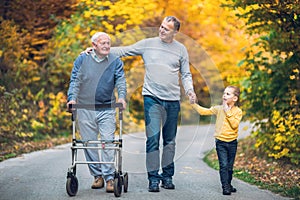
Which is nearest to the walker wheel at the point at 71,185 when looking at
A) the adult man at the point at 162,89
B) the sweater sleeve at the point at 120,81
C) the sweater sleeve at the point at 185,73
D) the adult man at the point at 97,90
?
the adult man at the point at 97,90

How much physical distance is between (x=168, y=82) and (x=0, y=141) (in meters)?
5.31

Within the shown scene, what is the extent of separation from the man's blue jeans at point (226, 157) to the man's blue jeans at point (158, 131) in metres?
0.59

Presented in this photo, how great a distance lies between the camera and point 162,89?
23.7ft

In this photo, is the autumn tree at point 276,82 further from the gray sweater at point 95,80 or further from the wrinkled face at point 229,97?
the gray sweater at point 95,80

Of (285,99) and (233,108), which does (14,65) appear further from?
(233,108)

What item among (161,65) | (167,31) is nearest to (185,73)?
(161,65)

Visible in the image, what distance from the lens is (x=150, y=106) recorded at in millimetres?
7266

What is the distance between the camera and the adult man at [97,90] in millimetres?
7016

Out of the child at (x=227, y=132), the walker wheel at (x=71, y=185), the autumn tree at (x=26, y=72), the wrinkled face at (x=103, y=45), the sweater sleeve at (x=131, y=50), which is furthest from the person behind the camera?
the autumn tree at (x=26, y=72)

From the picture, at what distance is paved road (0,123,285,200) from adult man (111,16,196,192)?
1.23 ft

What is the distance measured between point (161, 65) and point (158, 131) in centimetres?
77

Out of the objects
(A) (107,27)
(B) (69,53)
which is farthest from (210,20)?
(B) (69,53)

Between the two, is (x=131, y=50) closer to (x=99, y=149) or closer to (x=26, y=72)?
(x=99, y=149)

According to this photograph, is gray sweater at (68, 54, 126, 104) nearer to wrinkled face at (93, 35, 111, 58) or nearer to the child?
wrinkled face at (93, 35, 111, 58)
